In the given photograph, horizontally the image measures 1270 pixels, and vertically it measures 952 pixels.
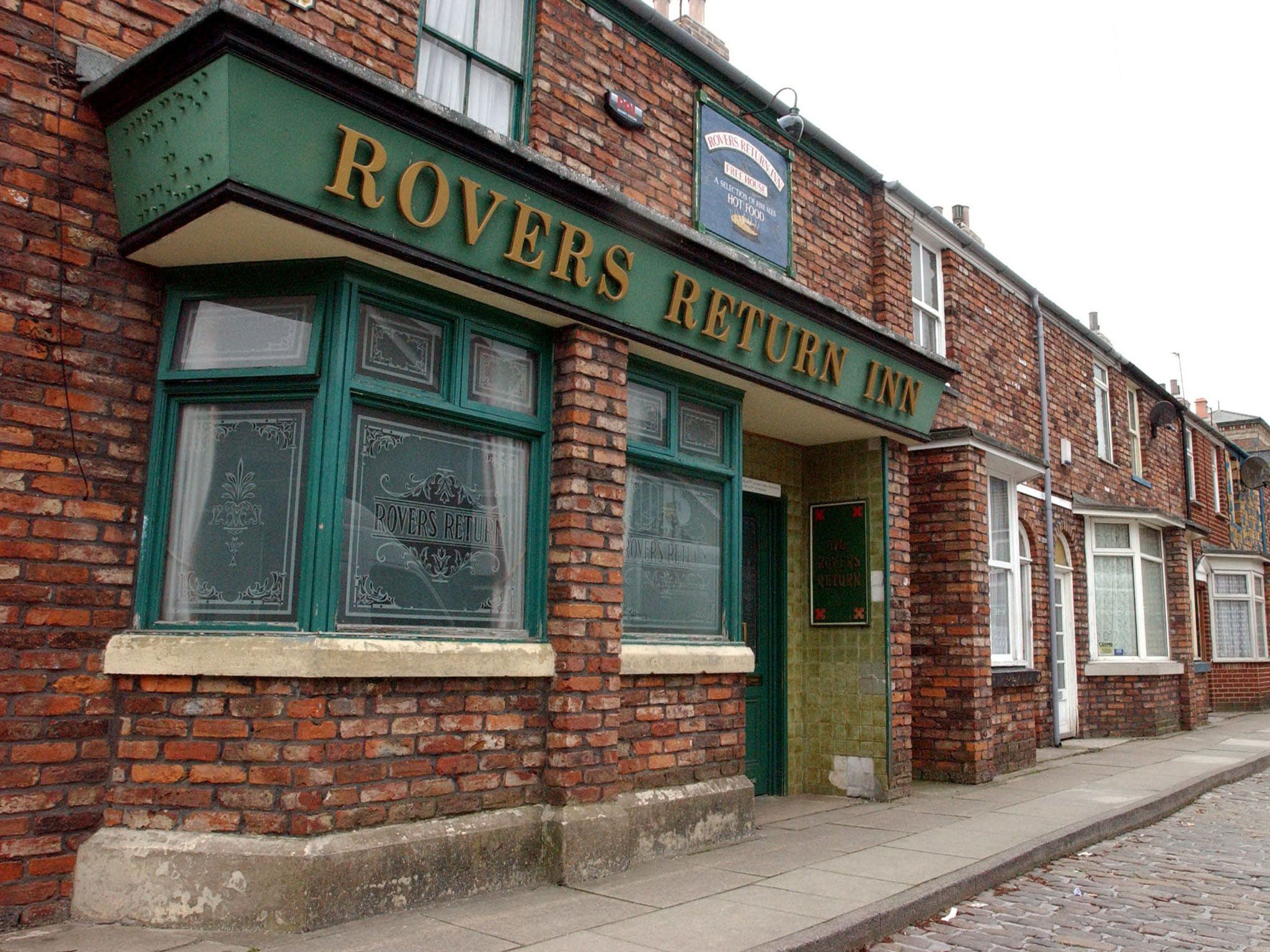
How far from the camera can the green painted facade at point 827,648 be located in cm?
863

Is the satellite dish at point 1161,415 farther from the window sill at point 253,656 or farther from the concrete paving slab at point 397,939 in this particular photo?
the concrete paving slab at point 397,939

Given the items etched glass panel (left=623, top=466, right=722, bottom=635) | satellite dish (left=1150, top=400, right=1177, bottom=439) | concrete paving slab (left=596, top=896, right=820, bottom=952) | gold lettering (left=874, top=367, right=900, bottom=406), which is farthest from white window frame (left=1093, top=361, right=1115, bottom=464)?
concrete paving slab (left=596, top=896, right=820, bottom=952)

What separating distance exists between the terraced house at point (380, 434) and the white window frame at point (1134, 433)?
9910 millimetres

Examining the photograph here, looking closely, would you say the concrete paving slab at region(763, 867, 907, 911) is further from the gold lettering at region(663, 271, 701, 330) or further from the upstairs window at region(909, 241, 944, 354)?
the upstairs window at region(909, 241, 944, 354)

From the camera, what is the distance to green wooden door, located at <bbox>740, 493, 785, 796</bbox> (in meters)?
8.72

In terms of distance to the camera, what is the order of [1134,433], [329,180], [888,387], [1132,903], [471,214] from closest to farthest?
[329,180] → [471,214] → [1132,903] → [888,387] → [1134,433]

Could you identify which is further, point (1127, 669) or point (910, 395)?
point (1127, 669)

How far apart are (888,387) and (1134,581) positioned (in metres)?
8.35

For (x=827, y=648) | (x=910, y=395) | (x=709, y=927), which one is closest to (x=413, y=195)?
(x=709, y=927)

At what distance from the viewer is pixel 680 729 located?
646cm

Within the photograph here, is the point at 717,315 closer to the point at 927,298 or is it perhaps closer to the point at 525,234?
the point at 525,234

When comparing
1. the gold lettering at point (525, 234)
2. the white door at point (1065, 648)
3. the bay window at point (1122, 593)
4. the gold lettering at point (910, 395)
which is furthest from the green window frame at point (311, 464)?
the bay window at point (1122, 593)

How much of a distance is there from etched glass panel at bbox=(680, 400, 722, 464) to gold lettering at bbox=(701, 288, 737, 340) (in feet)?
1.82

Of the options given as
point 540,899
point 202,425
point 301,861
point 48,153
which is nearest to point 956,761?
point 540,899
